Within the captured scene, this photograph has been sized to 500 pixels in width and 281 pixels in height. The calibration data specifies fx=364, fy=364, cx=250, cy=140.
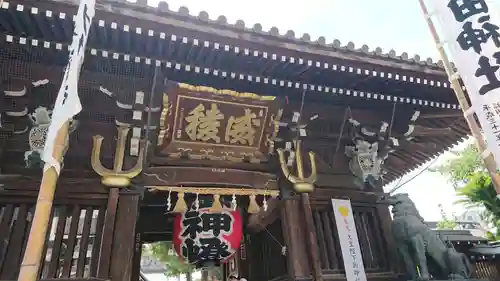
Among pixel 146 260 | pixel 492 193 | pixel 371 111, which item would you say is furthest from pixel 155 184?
pixel 146 260

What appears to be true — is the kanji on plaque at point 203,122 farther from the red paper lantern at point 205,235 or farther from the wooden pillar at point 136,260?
the wooden pillar at point 136,260

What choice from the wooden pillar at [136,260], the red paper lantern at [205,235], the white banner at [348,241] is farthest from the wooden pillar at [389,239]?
the wooden pillar at [136,260]

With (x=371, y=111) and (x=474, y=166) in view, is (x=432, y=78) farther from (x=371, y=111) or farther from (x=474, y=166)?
(x=474, y=166)

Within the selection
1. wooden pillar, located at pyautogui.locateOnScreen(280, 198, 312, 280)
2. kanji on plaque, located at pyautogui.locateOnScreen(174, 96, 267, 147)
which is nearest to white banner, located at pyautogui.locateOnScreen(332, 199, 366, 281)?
wooden pillar, located at pyautogui.locateOnScreen(280, 198, 312, 280)

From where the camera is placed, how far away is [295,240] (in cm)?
579

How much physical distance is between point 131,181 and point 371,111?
4.42 m

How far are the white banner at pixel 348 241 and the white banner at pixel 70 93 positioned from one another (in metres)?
4.49

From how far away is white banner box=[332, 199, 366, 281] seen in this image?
Answer: 19.0 ft

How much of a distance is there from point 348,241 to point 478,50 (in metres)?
3.38

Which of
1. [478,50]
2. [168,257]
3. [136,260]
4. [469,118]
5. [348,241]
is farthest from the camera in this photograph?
[168,257]

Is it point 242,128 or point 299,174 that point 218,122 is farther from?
point 299,174

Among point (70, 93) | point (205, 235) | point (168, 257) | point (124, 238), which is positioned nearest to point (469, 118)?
point (205, 235)

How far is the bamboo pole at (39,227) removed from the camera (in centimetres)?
270

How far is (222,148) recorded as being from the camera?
607 centimetres
